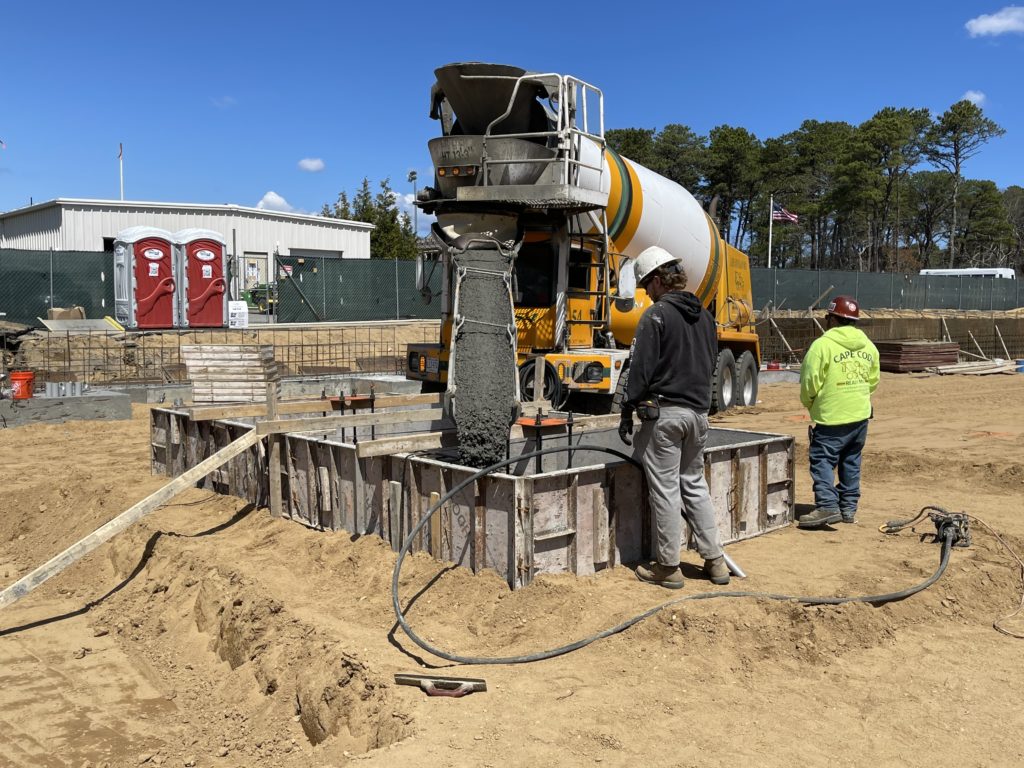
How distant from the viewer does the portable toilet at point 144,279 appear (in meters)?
23.5

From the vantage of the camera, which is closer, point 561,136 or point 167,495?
point 167,495

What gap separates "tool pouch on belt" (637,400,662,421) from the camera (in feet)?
17.8

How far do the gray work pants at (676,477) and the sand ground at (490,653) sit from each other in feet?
1.14

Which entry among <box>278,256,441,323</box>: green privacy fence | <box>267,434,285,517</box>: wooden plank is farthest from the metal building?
<box>267,434,285,517</box>: wooden plank

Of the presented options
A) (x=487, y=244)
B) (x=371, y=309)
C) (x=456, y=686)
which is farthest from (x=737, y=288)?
(x=371, y=309)

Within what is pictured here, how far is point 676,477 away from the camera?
5613 millimetres

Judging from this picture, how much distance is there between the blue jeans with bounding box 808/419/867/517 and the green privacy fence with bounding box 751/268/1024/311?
25578 mm

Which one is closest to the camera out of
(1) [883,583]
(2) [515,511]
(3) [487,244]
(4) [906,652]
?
(4) [906,652]

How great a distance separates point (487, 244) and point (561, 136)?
1628mm

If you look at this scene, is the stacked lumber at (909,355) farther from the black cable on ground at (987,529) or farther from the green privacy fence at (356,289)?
the black cable on ground at (987,529)

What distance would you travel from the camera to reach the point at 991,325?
27.9 meters

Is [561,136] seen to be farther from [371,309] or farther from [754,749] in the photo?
[371,309]

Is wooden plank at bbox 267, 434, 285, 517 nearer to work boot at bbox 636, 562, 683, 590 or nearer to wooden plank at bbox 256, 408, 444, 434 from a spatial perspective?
wooden plank at bbox 256, 408, 444, 434

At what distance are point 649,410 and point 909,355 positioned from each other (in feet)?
68.3
